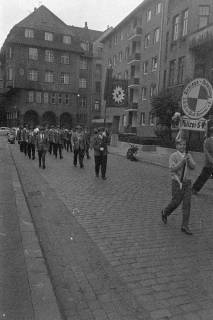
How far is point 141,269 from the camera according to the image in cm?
463

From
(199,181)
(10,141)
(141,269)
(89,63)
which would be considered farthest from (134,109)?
(141,269)

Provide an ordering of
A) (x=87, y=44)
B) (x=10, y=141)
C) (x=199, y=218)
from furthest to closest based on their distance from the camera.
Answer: (x=87, y=44) → (x=10, y=141) → (x=199, y=218)

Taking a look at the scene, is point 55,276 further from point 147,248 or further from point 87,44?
point 87,44

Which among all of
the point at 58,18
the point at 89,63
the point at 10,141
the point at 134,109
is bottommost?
the point at 10,141

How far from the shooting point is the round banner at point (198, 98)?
21.6 ft

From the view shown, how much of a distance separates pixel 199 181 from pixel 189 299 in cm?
641

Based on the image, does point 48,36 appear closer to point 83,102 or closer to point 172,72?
point 83,102

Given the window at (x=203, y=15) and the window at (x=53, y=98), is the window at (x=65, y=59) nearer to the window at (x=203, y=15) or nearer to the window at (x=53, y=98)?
the window at (x=53, y=98)

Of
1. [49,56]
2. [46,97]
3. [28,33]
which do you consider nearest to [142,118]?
[46,97]

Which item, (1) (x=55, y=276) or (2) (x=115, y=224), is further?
(2) (x=115, y=224)

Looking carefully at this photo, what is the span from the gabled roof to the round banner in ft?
197

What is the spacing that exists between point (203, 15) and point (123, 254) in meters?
27.4

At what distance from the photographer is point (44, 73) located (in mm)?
62938

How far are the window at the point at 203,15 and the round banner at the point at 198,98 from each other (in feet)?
79.3
